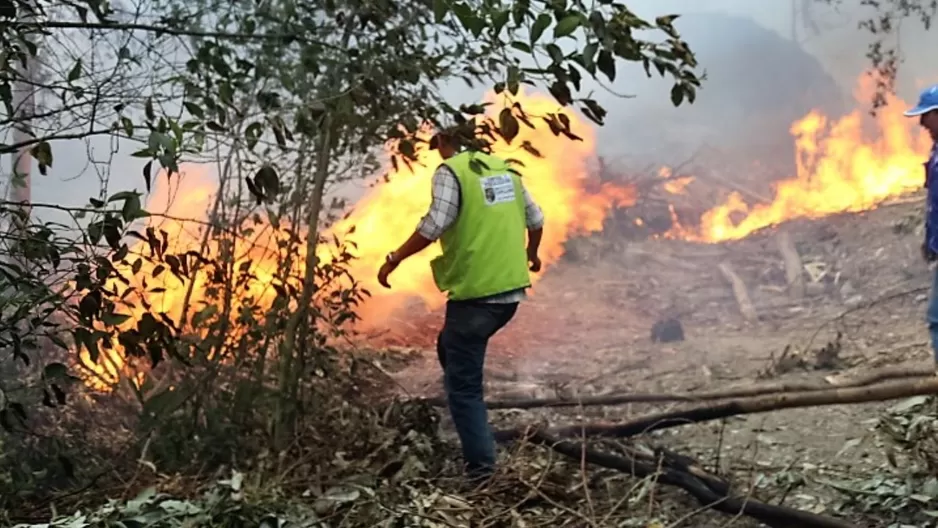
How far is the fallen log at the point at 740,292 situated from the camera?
16.3ft

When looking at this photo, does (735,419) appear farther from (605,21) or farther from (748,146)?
(605,21)

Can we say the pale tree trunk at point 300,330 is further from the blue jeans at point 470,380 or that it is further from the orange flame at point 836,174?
the orange flame at point 836,174

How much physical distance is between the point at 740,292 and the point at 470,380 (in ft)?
6.91

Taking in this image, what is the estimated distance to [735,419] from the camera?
429cm

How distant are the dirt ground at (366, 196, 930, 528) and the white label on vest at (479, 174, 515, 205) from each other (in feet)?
4.53

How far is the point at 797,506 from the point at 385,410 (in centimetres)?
187

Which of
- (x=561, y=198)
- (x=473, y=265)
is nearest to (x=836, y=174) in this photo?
(x=561, y=198)

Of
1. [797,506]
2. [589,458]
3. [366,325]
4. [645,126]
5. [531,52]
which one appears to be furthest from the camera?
[645,126]

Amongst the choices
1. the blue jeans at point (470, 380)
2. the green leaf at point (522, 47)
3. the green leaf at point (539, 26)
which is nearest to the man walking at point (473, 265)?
the blue jeans at point (470, 380)

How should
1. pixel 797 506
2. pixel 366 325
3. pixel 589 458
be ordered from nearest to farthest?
pixel 797 506
pixel 589 458
pixel 366 325

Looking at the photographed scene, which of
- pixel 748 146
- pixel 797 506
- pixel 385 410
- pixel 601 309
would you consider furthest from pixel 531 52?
pixel 748 146

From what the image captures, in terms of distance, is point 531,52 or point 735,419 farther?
point 735,419

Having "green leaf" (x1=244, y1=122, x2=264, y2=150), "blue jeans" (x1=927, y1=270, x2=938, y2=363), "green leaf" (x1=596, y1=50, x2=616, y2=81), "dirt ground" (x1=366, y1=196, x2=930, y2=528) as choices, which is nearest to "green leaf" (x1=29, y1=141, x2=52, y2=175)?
"green leaf" (x1=244, y1=122, x2=264, y2=150)

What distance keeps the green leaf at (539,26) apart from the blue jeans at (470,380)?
1.62 meters
